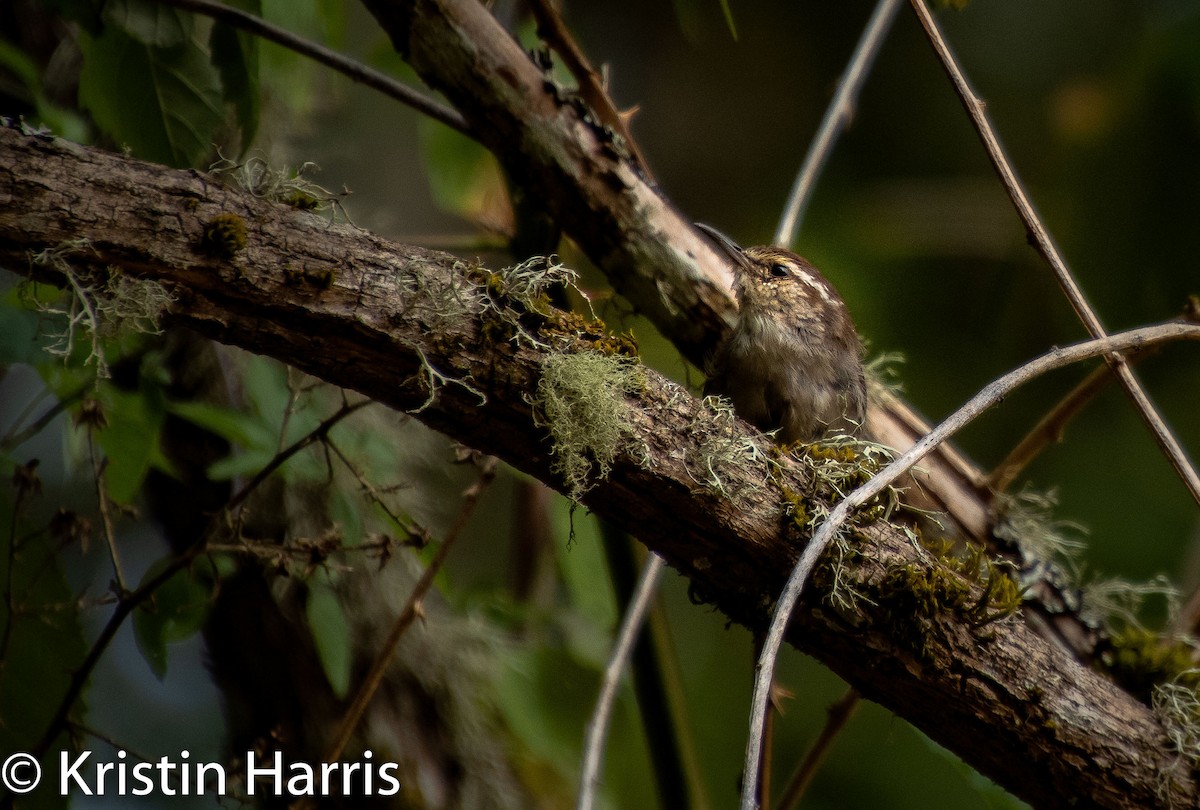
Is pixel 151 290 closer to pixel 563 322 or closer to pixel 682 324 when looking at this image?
pixel 563 322

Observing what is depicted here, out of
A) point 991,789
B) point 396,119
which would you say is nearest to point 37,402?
point 991,789

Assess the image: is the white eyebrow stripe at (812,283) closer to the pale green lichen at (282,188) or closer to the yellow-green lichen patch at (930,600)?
the yellow-green lichen patch at (930,600)

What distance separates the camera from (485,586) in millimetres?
3719

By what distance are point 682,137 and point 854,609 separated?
6.60 m

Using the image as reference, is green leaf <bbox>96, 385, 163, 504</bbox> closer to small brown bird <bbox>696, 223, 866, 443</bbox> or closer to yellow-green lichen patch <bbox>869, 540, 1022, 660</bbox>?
small brown bird <bbox>696, 223, 866, 443</bbox>

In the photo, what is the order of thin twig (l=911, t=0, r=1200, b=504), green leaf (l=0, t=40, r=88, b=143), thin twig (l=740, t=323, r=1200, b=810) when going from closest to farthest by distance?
thin twig (l=740, t=323, r=1200, b=810)
thin twig (l=911, t=0, r=1200, b=504)
green leaf (l=0, t=40, r=88, b=143)

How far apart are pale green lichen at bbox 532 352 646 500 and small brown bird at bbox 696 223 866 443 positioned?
34.7 inches

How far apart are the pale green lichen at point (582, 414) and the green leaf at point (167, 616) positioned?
3.24 feet

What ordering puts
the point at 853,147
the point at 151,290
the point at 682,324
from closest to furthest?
the point at 151,290, the point at 682,324, the point at 853,147

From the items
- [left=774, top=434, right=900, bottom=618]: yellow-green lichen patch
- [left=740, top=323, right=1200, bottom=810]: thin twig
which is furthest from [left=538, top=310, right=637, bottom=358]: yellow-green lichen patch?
[left=740, top=323, right=1200, bottom=810]: thin twig

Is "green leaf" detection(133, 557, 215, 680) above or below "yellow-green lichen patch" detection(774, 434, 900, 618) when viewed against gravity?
below

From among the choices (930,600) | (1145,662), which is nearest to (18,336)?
(930,600)

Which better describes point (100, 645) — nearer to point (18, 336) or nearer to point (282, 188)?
point (18, 336)

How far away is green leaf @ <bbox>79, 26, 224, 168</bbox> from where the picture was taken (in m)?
2.53
